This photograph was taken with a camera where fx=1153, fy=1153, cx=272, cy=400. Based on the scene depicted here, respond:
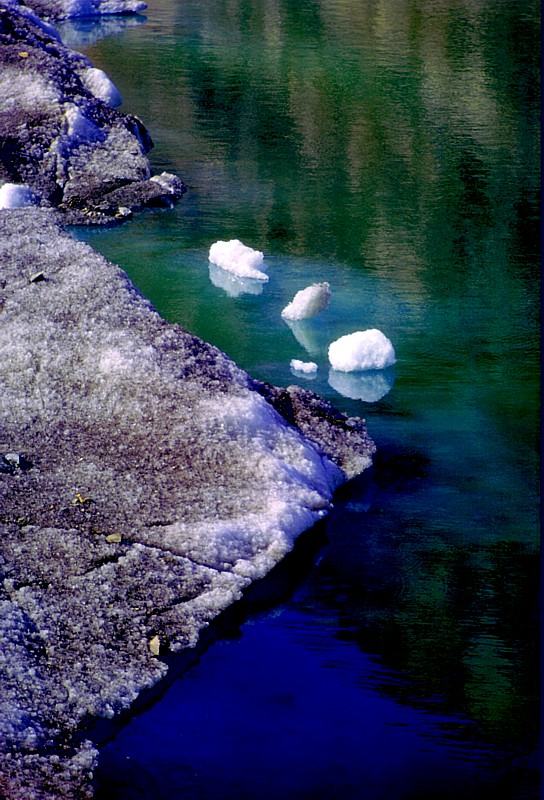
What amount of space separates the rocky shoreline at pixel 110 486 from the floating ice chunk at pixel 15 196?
31.4 inches

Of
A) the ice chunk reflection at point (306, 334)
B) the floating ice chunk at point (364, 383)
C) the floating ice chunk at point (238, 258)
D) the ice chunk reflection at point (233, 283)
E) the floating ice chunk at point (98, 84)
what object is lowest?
the floating ice chunk at point (364, 383)

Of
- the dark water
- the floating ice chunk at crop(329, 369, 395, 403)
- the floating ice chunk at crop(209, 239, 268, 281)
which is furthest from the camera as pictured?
the floating ice chunk at crop(209, 239, 268, 281)

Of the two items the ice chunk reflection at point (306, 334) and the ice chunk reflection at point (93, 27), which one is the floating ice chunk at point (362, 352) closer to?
the ice chunk reflection at point (306, 334)

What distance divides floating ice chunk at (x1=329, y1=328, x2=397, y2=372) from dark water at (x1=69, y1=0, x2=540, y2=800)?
7 cm

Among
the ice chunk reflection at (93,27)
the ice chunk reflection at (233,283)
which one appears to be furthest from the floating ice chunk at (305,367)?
the ice chunk reflection at (93,27)

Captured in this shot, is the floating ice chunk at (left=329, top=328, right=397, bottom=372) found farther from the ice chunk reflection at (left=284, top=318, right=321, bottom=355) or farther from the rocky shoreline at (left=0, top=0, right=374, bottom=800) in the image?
the rocky shoreline at (left=0, top=0, right=374, bottom=800)

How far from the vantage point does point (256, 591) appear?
2859mm

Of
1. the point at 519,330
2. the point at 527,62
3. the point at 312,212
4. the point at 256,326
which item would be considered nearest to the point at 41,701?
the point at 256,326

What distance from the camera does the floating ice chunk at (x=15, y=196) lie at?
5.25 meters

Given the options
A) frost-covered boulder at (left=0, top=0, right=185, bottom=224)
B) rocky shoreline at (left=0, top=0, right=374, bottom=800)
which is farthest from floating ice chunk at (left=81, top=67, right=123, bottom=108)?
rocky shoreline at (left=0, top=0, right=374, bottom=800)

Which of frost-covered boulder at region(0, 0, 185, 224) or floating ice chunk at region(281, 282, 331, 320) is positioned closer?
floating ice chunk at region(281, 282, 331, 320)

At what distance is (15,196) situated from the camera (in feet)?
17.4

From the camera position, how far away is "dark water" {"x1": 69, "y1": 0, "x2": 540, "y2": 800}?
244cm

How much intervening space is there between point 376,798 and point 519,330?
258 centimetres
